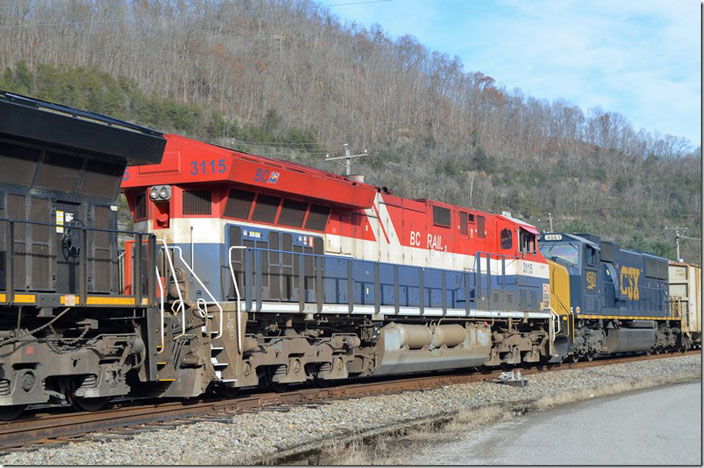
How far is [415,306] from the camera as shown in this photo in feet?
50.6

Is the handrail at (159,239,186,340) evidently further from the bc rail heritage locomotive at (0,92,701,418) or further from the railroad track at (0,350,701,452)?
the railroad track at (0,350,701,452)

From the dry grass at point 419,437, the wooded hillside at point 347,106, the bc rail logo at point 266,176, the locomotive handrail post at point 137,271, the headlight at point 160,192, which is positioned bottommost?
the dry grass at point 419,437

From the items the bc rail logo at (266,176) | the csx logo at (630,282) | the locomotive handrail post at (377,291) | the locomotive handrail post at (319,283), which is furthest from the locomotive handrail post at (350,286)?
the csx logo at (630,282)

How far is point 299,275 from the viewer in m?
12.4

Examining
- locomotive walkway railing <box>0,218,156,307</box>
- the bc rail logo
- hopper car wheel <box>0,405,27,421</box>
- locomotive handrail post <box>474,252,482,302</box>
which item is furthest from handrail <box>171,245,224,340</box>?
locomotive handrail post <box>474,252,482,302</box>

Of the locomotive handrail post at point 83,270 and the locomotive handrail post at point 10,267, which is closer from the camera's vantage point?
the locomotive handrail post at point 10,267

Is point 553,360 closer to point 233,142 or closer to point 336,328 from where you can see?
point 336,328

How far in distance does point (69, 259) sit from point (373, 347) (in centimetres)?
642

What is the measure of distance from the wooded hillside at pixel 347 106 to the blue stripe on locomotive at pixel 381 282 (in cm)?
3802

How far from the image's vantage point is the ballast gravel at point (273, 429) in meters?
7.63

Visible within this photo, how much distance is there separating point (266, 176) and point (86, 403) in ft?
13.7

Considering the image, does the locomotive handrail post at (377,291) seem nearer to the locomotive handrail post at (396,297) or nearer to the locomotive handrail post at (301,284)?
the locomotive handrail post at (396,297)

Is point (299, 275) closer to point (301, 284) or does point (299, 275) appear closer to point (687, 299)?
point (301, 284)

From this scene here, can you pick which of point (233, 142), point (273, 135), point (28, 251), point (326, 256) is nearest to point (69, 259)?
point (28, 251)
